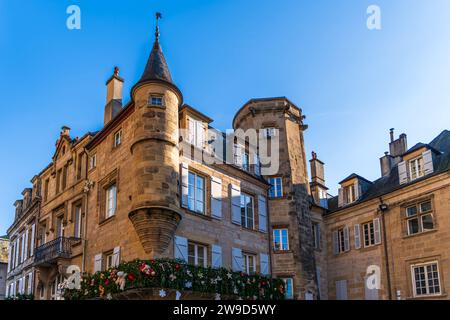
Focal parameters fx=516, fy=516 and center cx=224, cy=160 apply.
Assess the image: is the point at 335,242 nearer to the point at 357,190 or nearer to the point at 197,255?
the point at 357,190

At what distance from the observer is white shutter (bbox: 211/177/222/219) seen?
19247 mm

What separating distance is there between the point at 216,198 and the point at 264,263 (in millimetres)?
3792

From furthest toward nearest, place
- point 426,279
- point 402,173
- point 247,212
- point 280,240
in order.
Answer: point 402,173 < point 280,240 < point 247,212 < point 426,279

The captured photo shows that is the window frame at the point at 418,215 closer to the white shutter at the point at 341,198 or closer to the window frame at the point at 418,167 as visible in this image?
the window frame at the point at 418,167

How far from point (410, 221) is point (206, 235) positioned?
29.6ft

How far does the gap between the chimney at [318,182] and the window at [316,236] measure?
197cm

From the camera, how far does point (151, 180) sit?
1667 centimetres

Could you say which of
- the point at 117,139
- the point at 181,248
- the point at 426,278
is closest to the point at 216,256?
the point at 181,248

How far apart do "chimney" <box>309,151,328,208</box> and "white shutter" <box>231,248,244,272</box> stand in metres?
8.49

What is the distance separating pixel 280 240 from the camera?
22406mm

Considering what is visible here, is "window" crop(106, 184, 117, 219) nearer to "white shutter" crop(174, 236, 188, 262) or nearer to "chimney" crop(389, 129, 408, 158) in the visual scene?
"white shutter" crop(174, 236, 188, 262)

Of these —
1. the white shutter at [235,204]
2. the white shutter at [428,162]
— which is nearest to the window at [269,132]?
the white shutter at [235,204]
